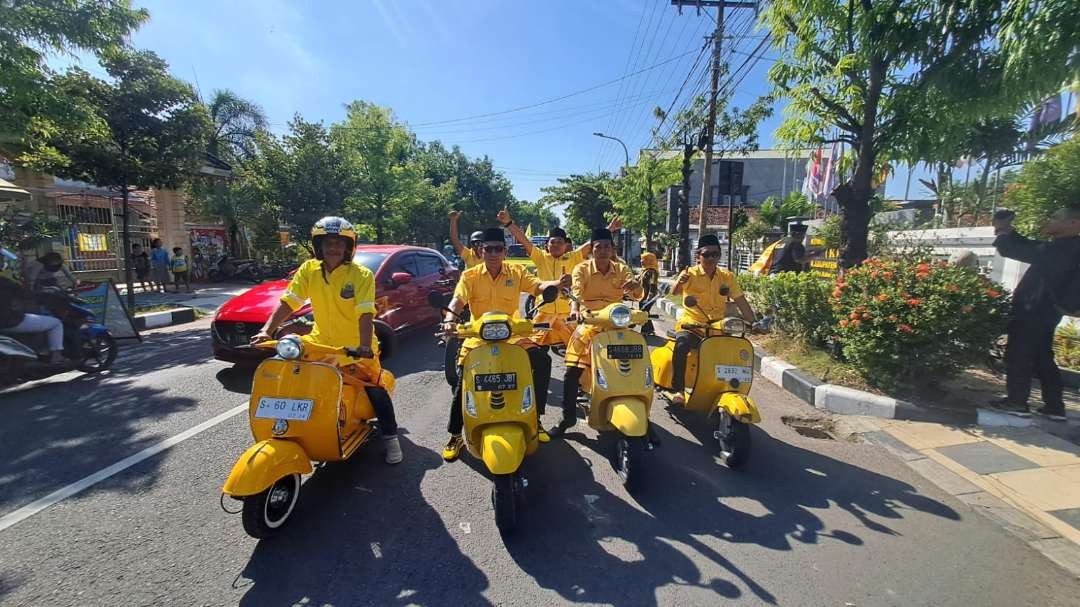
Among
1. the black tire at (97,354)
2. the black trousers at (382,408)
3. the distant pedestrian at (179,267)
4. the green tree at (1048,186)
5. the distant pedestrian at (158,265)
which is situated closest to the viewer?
the black trousers at (382,408)

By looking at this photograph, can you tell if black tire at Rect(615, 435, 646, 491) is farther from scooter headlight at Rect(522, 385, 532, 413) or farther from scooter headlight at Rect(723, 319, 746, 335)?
scooter headlight at Rect(723, 319, 746, 335)

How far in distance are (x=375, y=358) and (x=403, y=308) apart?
12.4 ft

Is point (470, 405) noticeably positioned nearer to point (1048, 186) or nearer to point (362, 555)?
point (362, 555)

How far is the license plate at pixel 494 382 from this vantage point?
3.00 meters

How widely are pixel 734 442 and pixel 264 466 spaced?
3062 mm

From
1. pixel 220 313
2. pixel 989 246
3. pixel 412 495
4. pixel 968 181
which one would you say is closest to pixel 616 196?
pixel 968 181

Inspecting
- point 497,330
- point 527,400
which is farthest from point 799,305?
point 497,330

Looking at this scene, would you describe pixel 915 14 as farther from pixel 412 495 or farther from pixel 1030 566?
pixel 412 495

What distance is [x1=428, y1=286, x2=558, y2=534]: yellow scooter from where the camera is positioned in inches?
110

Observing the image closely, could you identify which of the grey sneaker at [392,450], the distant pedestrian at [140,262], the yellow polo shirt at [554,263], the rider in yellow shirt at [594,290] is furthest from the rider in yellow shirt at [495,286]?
the distant pedestrian at [140,262]

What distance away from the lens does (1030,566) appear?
A: 2525 mm

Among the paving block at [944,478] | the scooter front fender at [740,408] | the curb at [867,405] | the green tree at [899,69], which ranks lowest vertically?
the paving block at [944,478]

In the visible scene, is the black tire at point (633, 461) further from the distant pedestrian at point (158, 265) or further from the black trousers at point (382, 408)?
the distant pedestrian at point (158, 265)

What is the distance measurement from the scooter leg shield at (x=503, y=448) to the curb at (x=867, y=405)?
263 centimetres
